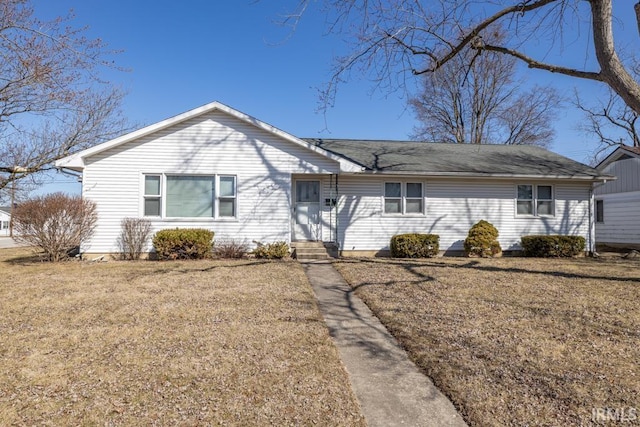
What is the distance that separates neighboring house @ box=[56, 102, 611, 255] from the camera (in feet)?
39.2

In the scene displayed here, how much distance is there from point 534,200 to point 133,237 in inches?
553

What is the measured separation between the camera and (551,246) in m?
13.4

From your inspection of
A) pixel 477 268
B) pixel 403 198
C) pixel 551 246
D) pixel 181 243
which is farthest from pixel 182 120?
pixel 551 246

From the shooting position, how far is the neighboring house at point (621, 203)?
17.7 m

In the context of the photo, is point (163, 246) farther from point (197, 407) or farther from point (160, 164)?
point (197, 407)

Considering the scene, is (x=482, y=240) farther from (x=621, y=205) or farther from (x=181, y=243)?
(x=621, y=205)

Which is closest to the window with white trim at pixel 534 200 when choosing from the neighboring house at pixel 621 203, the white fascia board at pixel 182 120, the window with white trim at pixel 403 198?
the window with white trim at pixel 403 198

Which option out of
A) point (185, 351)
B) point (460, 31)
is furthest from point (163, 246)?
point (460, 31)

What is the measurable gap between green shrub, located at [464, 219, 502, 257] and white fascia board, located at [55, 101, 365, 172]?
459 centimetres

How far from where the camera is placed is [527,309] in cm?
609

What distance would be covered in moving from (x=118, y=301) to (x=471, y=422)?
5.79 m

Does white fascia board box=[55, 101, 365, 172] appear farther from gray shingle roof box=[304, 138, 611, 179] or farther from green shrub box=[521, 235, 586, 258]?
green shrub box=[521, 235, 586, 258]

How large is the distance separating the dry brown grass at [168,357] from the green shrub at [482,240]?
791 cm

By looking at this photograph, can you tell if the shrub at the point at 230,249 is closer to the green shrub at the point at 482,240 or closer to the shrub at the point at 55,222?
the shrub at the point at 55,222
